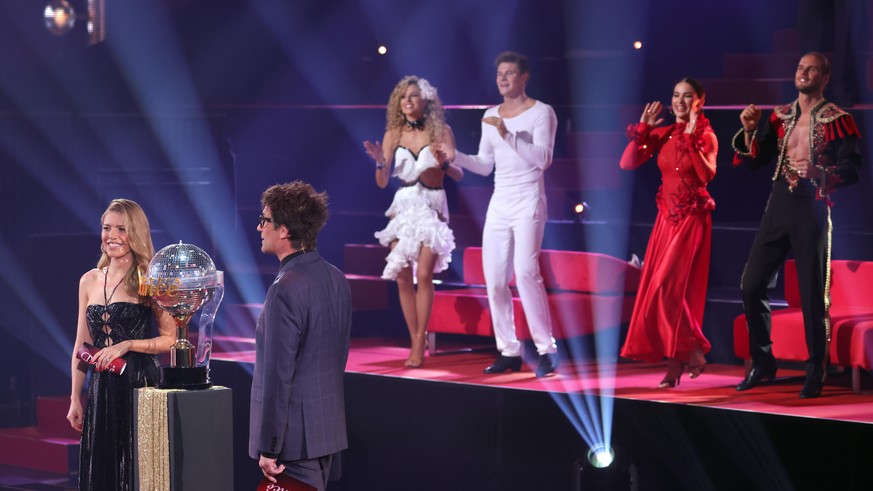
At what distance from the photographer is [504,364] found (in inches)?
266

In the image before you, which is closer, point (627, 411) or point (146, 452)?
point (146, 452)

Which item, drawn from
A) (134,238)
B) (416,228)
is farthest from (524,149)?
(134,238)

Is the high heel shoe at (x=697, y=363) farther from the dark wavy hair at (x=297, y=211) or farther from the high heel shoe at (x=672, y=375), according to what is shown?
the dark wavy hair at (x=297, y=211)

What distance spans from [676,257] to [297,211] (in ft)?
8.47

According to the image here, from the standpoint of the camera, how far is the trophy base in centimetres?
422

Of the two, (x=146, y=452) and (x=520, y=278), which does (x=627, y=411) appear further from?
(x=146, y=452)

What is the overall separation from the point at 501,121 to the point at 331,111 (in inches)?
121

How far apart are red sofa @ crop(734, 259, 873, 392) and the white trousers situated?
0.97m

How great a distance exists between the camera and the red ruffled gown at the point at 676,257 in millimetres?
6180

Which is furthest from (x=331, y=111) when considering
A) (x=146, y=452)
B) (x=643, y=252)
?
(x=146, y=452)

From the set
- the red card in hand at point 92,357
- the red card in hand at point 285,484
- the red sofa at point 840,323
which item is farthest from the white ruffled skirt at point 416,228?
the red card in hand at point 285,484

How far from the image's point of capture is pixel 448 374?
264 inches

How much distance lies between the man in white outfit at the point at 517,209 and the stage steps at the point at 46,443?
262 cm

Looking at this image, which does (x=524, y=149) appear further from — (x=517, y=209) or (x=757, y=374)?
(x=757, y=374)
